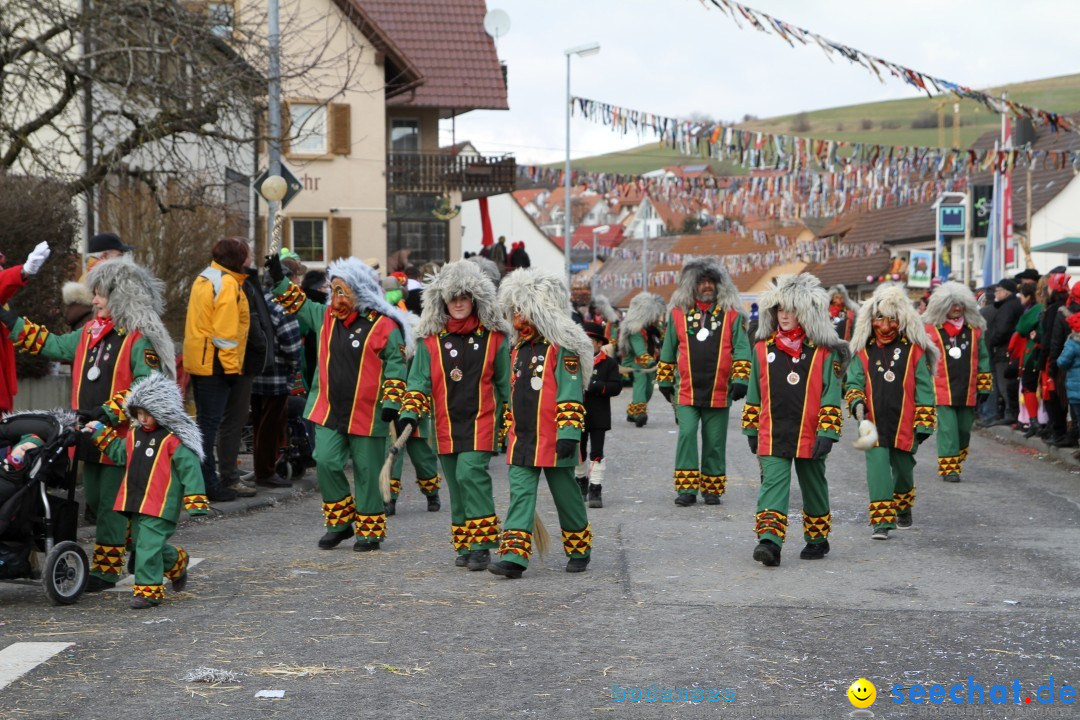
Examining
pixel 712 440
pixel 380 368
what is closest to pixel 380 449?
pixel 380 368

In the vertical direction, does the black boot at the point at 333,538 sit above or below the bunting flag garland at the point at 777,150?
below

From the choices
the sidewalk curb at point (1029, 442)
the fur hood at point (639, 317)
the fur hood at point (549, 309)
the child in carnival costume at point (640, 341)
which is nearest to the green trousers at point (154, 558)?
the fur hood at point (549, 309)

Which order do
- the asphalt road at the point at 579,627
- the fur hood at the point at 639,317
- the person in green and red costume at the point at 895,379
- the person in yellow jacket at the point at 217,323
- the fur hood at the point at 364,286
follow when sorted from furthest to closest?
1. the fur hood at the point at 639,317
2. the person in yellow jacket at the point at 217,323
3. the person in green and red costume at the point at 895,379
4. the fur hood at the point at 364,286
5. the asphalt road at the point at 579,627

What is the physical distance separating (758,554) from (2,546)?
4310 mm

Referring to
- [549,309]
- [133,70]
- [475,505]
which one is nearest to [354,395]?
[475,505]

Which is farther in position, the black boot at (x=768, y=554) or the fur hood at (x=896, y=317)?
the fur hood at (x=896, y=317)

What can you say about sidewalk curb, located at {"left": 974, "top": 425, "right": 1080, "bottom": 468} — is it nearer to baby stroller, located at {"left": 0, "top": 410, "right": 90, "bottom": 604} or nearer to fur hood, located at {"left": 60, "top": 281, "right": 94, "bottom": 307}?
fur hood, located at {"left": 60, "top": 281, "right": 94, "bottom": 307}

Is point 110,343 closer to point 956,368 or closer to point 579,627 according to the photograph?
point 579,627

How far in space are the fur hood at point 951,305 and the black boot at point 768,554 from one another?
5.81 metres

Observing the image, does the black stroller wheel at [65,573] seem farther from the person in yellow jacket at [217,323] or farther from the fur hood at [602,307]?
the fur hood at [602,307]

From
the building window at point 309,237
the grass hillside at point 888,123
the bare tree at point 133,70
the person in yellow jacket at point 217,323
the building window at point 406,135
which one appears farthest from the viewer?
the grass hillside at point 888,123

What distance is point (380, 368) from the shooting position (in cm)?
1045

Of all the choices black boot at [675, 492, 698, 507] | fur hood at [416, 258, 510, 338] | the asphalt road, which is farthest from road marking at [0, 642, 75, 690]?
black boot at [675, 492, 698, 507]

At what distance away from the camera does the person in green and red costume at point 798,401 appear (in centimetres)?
991
